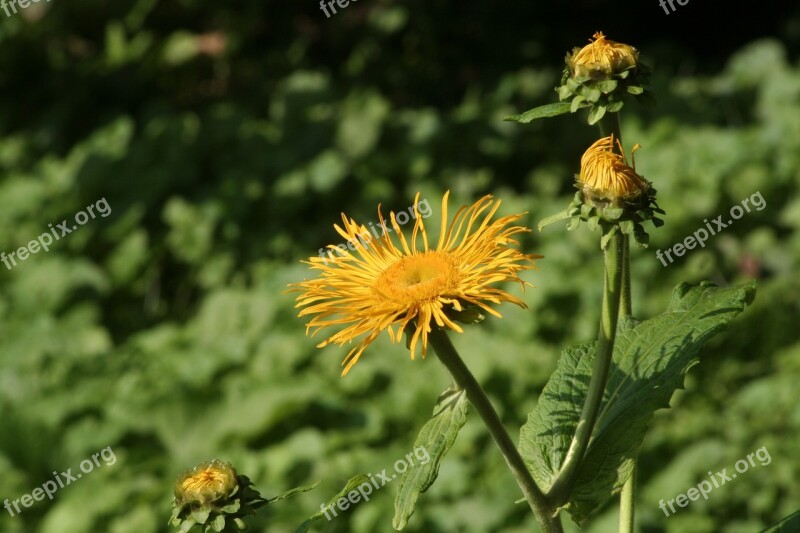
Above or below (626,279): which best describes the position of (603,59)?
above

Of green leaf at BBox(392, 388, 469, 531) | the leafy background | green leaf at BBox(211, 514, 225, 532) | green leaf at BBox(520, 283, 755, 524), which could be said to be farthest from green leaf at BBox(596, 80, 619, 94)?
the leafy background

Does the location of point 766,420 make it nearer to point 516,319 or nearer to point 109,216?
point 516,319

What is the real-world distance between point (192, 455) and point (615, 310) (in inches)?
113

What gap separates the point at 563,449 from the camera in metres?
1.21

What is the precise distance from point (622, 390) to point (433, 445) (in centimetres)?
28

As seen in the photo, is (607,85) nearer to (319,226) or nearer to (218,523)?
(218,523)

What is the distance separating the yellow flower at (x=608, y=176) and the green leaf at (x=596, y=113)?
0.05 metres

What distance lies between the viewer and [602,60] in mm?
1172

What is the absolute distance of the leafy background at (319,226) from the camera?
11.8 feet

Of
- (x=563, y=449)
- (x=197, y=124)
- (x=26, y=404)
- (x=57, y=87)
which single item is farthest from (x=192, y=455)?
(x=57, y=87)

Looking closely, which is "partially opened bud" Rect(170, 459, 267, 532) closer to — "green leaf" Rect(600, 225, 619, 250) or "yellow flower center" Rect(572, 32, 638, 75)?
"green leaf" Rect(600, 225, 619, 250)

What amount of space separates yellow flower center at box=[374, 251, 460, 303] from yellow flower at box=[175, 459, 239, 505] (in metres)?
0.27

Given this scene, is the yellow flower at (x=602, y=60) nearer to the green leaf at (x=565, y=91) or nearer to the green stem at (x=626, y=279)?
the green leaf at (x=565, y=91)

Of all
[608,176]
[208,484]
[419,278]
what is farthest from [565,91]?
[208,484]
